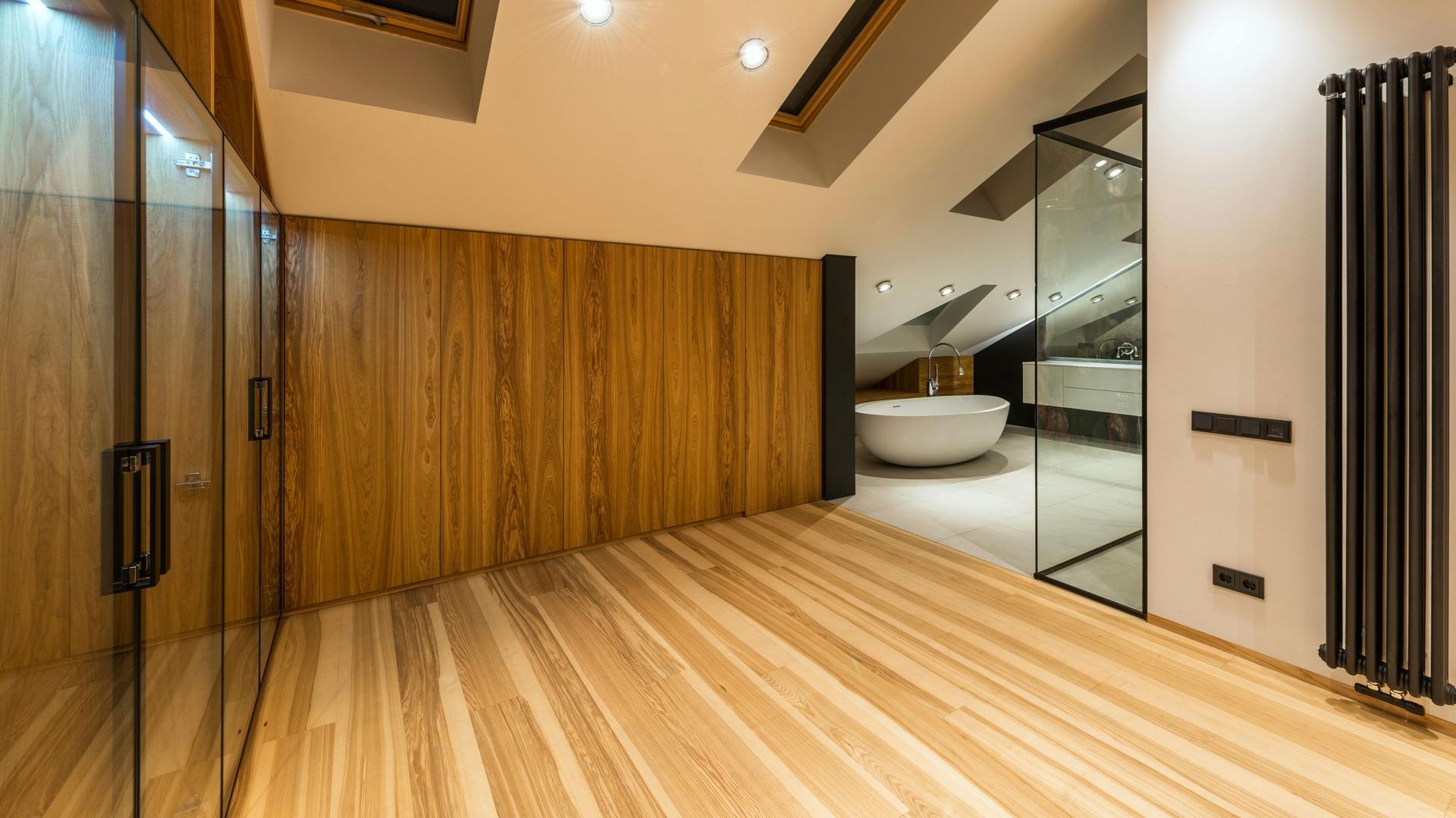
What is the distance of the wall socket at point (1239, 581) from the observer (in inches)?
83.9

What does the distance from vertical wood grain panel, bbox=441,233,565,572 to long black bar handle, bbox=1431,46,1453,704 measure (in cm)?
321

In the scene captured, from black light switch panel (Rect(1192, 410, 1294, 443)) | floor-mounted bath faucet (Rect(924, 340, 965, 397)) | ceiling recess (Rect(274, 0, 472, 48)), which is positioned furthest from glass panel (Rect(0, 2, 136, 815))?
floor-mounted bath faucet (Rect(924, 340, 965, 397))

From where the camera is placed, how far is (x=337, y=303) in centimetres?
275

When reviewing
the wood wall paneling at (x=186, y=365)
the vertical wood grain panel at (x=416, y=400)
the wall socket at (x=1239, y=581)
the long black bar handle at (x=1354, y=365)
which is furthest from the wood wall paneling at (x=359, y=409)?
the long black bar handle at (x=1354, y=365)

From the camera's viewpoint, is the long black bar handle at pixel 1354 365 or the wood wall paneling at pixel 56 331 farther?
the long black bar handle at pixel 1354 365

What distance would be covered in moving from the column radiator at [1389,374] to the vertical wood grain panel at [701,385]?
271 centimetres

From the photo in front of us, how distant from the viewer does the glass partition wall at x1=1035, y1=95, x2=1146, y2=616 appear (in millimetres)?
2553

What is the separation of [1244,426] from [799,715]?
1.78m

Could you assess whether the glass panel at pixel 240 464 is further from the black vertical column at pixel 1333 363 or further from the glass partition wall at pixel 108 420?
the black vertical column at pixel 1333 363

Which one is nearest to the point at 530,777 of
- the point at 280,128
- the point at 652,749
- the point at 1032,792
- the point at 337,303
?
the point at 652,749

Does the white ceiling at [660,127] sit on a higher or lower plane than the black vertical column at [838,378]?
higher

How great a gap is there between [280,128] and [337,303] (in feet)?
2.38

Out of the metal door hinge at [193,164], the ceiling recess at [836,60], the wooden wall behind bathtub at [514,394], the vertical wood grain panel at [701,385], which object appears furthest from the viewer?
the vertical wood grain panel at [701,385]

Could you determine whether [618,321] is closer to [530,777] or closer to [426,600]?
[426,600]
